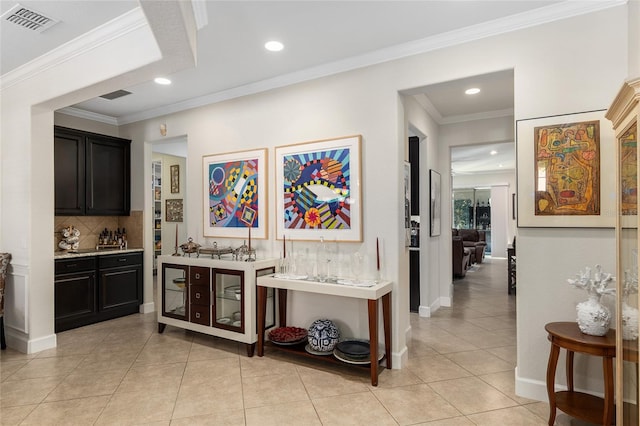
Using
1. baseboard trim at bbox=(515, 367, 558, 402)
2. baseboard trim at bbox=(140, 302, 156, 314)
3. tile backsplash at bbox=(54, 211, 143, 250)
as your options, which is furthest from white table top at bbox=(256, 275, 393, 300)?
tile backsplash at bbox=(54, 211, 143, 250)

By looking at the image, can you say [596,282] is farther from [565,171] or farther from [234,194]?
[234,194]

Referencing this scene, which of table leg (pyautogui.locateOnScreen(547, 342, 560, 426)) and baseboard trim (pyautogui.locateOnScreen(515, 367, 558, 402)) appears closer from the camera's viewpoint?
table leg (pyautogui.locateOnScreen(547, 342, 560, 426))

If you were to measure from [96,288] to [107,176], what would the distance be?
5.05 ft

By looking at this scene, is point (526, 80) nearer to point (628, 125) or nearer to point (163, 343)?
point (628, 125)

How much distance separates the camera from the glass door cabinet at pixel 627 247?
1.47m

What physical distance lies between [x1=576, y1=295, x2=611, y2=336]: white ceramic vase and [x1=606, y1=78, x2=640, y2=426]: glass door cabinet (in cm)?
31

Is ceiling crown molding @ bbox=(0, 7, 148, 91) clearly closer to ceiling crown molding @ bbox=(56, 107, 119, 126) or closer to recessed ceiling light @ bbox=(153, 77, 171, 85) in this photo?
recessed ceiling light @ bbox=(153, 77, 171, 85)

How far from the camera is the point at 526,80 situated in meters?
2.62

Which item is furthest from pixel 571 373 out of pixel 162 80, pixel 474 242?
pixel 474 242

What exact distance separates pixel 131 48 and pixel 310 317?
2.80 meters

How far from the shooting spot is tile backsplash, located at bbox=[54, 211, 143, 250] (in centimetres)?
479

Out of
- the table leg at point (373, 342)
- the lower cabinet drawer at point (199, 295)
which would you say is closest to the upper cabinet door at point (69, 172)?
the lower cabinet drawer at point (199, 295)

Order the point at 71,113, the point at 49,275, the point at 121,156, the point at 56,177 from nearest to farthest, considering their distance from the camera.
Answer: the point at 49,275 < the point at 56,177 < the point at 71,113 < the point at 121,156

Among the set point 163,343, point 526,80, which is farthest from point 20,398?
point 526,80
